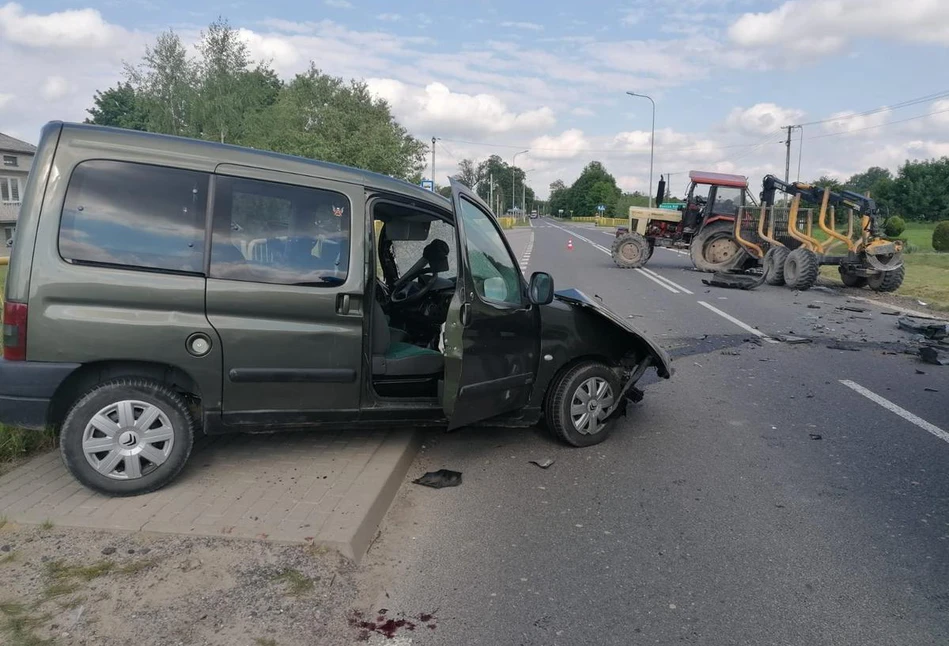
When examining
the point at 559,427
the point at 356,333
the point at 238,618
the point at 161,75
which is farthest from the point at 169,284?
the point at 161,75

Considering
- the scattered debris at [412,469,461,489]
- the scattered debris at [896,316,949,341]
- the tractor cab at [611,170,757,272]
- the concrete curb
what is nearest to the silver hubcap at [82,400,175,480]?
the concrete curb

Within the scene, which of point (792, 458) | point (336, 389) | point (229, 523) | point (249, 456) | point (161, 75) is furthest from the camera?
point (161, 75)

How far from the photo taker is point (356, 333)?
15.0ft

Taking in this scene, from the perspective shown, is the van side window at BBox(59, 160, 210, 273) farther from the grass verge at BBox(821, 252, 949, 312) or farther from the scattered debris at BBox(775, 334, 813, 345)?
the grass verge at BBox(821, 252, 949, 312)

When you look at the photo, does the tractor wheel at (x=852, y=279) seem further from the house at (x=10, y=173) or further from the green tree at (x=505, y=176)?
the green tree at (x=505, y=176)

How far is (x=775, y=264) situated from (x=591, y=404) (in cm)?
1435

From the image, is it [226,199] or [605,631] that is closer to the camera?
[605,631]

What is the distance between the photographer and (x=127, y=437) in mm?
4195

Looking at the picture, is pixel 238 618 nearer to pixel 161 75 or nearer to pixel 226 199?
pixel 226 199

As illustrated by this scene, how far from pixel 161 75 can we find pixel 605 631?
2007 inches

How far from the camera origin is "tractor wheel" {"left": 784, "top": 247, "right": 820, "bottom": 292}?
1712 centimetres

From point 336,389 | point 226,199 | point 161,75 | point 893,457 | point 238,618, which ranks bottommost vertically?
point 238,618

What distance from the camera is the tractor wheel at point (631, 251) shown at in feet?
76.5

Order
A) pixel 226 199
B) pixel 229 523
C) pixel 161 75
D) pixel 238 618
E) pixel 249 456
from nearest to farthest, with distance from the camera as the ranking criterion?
pixel 238 618 → pixel 229 523 → pixel 226 199 → pixel 249 456 → pixel 161 75
